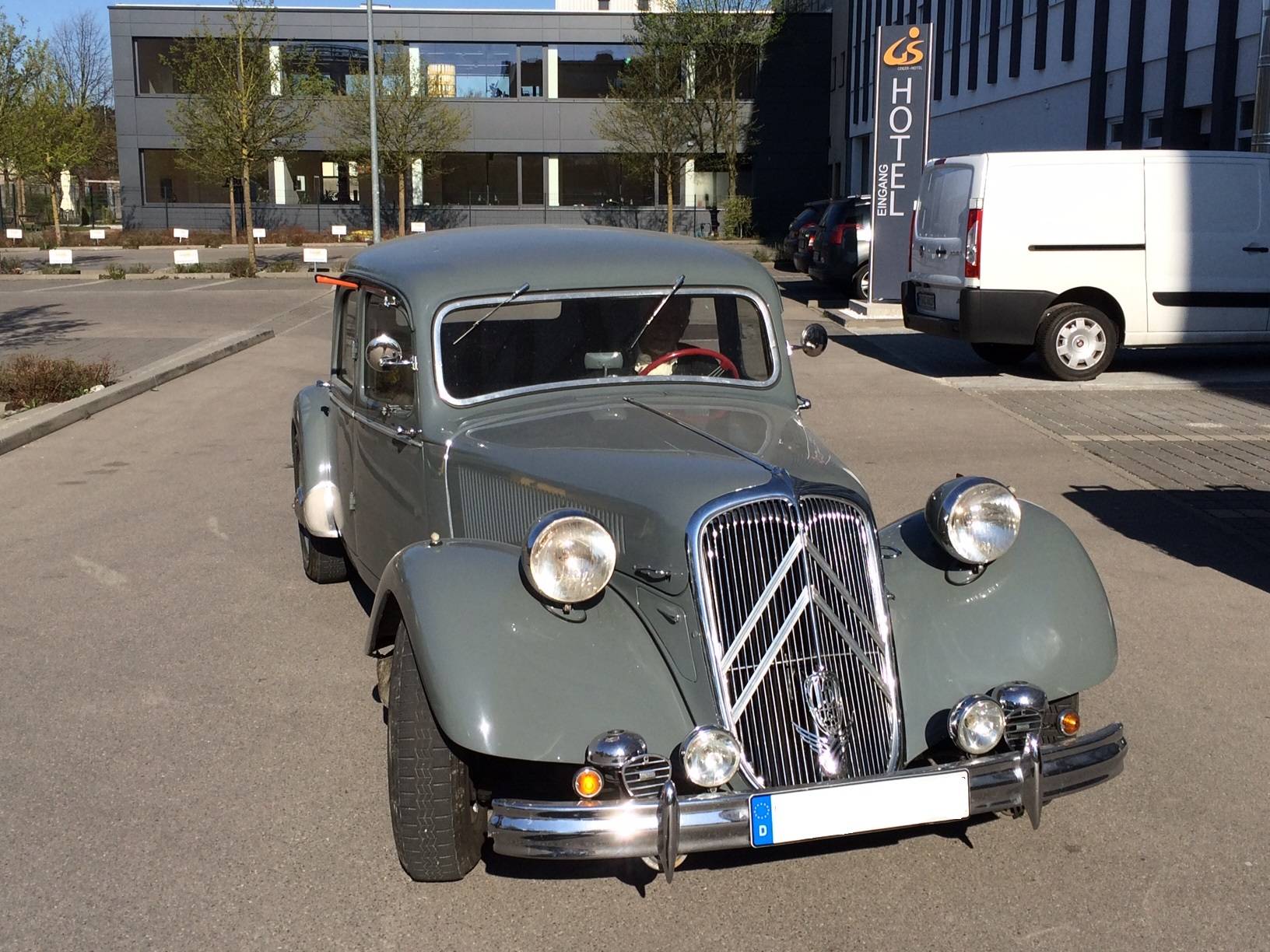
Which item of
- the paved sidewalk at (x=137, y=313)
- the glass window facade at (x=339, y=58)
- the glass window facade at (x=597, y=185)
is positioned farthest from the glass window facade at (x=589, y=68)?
the paved sidewalk at (x=137, y=313)

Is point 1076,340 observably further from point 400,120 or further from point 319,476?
point 400,120

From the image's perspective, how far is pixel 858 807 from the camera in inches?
129

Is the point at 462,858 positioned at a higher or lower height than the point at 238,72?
lower

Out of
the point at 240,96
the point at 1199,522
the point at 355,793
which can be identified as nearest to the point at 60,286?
the point at 240,96

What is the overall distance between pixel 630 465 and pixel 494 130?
49945 mm

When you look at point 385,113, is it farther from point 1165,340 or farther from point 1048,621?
point 1048,621

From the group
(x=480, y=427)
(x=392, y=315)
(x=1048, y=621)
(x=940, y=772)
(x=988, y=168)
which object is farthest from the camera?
(x=988, y=168)

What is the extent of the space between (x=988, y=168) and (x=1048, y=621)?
9.92 meters

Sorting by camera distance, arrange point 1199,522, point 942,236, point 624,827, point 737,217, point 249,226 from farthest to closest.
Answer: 1. point 737,217
2. point 249,226
3. point 942,236
4. point 1199,522
5. point 624,827

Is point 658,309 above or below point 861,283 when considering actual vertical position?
above

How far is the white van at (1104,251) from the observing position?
13.0 m

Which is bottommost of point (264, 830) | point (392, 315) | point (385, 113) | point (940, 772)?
point (264, 830)

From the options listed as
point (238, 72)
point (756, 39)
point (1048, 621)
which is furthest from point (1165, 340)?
point (756, 39)

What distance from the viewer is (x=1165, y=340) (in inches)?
531
